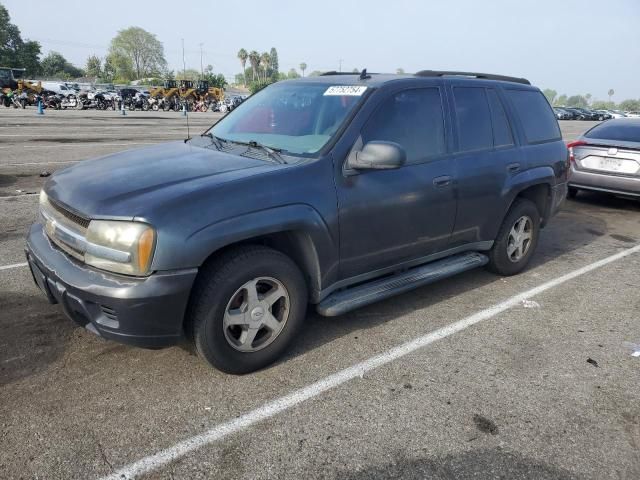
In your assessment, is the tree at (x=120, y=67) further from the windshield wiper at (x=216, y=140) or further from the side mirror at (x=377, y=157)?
the side mirror at (x=377, y=157)

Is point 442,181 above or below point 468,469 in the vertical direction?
above

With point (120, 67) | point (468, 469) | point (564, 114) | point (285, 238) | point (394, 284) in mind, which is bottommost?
point (468, 469)

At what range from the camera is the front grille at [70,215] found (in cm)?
274

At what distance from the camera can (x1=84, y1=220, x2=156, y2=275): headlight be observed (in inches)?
Answer: 99.6

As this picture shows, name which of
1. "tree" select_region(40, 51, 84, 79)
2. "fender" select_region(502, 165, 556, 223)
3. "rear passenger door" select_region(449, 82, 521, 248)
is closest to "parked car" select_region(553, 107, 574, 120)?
"fender" select_region(502, 165, 556, 223)

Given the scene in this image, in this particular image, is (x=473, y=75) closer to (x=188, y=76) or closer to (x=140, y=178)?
(x=140, y=178)

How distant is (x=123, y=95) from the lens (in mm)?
39344

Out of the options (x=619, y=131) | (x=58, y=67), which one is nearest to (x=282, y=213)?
(x=619, y=131)

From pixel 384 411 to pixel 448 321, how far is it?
4.41 ft

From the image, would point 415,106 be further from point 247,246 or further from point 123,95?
point 123,95

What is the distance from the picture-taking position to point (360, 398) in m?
2.92

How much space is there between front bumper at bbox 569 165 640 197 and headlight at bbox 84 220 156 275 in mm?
7627

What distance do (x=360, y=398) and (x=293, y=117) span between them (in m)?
2.05

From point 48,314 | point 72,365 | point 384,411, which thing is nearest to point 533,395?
point 384,411
